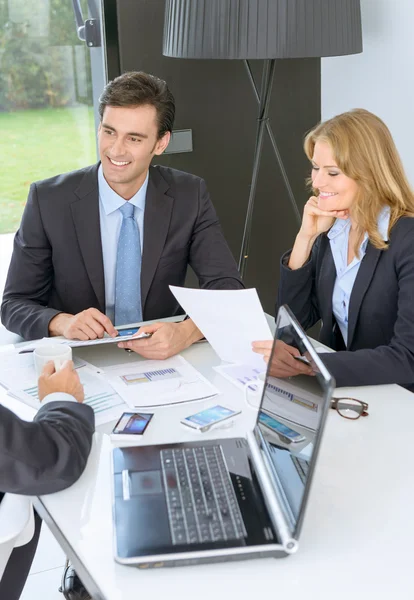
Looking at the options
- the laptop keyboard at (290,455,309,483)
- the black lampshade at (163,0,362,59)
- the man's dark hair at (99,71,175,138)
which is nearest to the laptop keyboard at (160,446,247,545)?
the laptop keyboard at (290,455,309,483)

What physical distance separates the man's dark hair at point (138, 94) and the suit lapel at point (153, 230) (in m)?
0.21

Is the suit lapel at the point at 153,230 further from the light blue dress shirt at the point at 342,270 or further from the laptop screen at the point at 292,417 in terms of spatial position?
the laptop screen at the point at 292,417

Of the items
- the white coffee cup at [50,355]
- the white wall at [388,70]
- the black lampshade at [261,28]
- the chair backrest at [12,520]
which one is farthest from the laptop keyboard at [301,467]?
the white wall at [388,70]

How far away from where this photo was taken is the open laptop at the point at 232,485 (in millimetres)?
1123

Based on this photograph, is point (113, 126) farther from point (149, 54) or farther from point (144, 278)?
point (149, 54)

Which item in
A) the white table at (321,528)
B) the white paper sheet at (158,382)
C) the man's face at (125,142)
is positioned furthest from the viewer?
the man's face at (125,142)

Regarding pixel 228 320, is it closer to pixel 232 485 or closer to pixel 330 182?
pixel 330 182

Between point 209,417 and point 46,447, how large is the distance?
405 millimetres

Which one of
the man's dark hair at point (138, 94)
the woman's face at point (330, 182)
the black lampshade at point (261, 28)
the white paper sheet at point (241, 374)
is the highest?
the black lampshade at point (261, 28)

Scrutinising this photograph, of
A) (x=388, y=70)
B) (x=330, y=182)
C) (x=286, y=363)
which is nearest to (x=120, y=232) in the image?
(x=330, y=182)

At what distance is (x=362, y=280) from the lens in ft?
6.77

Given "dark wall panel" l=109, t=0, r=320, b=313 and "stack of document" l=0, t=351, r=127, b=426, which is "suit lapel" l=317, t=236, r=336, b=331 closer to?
"stack of document" l=0, t=351, r=127, b=426

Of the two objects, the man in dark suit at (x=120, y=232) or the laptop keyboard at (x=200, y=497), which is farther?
the man in dark suit at (x=120, y=232)

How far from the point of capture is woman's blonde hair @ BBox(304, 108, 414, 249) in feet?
6.73
